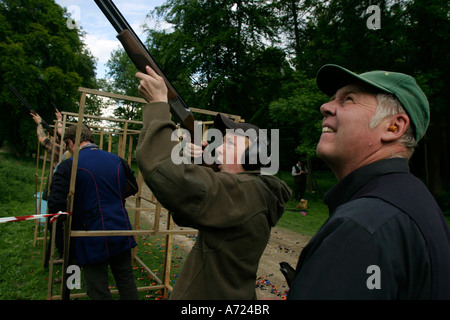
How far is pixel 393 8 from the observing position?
10164 millimetres

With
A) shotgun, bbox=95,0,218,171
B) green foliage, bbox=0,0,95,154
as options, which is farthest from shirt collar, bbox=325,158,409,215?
green foliage, bbox=0,0,95,154

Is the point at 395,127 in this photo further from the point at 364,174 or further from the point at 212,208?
the point at 212,208

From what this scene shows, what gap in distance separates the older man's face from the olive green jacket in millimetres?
544

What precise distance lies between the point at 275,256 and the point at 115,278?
153 inches

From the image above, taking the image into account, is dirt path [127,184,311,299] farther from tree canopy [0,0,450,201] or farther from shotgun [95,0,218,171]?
tree canopy [0,0,450,201]

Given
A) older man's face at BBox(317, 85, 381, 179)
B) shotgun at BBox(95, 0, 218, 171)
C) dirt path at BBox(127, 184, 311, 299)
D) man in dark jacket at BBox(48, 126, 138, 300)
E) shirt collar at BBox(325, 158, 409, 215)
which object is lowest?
dirt path at BBox(127, 184, 311, 299)

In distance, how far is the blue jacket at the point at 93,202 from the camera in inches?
115

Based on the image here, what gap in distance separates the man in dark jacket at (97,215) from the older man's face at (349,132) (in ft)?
8.40

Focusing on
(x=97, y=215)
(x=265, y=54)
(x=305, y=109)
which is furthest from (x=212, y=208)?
(x=265, y=54)

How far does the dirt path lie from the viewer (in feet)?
14.8

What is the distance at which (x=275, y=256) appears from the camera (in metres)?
6.09

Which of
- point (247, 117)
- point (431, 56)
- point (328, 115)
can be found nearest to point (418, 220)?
point (328, 115)

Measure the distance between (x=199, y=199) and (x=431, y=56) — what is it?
42.7 feet

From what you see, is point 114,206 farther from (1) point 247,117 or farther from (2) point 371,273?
(1) point 247,117
